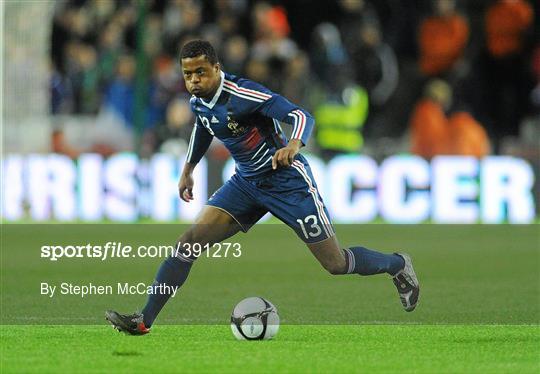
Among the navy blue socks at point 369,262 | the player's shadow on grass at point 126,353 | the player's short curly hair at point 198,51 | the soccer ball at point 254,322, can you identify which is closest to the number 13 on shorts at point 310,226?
the navy blue socks at point 369,262

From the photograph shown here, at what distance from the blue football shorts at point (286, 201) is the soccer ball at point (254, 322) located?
538 millimetres

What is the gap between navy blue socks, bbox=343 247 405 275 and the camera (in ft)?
28.5

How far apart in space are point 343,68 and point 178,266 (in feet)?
34.0

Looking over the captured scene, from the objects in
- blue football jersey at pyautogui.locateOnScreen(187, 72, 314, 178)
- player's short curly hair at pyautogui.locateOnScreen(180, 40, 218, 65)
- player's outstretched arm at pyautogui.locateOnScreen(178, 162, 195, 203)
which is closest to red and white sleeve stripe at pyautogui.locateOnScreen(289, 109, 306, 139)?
blue football jersey at pyautogui.locateOnScreen(187, 72, 314, 178)

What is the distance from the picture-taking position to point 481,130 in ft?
62.4

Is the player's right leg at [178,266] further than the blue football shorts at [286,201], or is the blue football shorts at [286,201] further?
the blue football shorts at [286,201]

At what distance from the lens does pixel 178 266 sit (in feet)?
27.2

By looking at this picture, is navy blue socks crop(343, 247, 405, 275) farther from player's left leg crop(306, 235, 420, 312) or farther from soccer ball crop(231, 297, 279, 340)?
soccer ball crop(231, 297, 279, 340)

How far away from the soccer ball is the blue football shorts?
538mm

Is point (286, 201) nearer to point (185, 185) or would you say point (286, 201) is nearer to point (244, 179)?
point (244, 179)

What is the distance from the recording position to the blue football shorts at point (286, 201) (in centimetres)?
841
